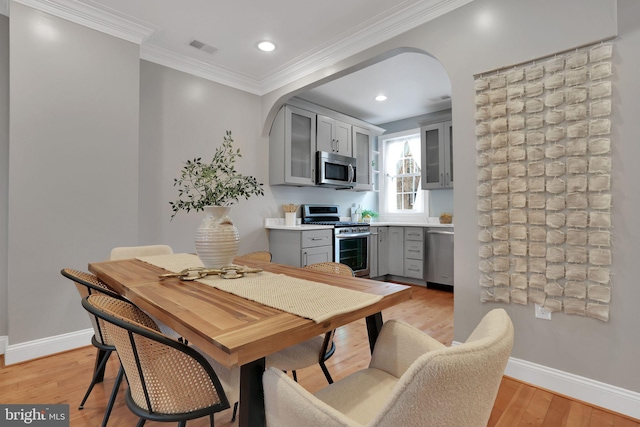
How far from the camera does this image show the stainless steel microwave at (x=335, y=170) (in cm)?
434

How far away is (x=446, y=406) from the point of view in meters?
0.62

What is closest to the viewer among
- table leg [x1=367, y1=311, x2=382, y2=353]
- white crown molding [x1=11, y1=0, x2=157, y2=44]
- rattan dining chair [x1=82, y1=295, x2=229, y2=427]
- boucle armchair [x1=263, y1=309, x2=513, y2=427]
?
boucle armchair [x1=263, y1=309, x2=513, y2=427]

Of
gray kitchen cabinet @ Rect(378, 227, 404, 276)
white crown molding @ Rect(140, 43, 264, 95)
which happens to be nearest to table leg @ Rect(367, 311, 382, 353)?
white crown molding @ Rect(140, 43, 264, 95)

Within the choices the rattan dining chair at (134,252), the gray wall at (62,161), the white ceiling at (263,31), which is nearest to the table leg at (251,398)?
the rattan dining chair at (134,252)

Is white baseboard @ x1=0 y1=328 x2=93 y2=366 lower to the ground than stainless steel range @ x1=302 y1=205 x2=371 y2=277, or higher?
lower

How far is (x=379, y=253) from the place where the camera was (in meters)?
4.82

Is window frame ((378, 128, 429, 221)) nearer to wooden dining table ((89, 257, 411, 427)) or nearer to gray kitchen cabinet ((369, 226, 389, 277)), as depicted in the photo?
gray kitchen cabinet ((369, 226, 389, 277))

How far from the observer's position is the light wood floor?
5.40ft

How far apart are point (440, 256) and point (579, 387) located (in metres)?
2.53

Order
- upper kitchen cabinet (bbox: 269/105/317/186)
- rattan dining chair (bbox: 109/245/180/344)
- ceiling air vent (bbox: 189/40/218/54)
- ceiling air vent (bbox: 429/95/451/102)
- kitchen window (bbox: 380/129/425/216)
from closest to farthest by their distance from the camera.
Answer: rattan dining chair (bbox: 109/245/180/344)
ceiling air vent (bbox: 189/40/218/54)
upper kitchen cabinet (bbox: 269/105/317/186)
ceiling air vent (bbox: 429/95/451/102)
kitchen window (bbox: 380/129/425/216)

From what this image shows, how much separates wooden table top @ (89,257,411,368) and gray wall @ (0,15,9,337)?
1599 mm

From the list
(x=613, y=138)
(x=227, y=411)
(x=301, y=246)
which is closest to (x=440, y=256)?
(x=301, y=246)

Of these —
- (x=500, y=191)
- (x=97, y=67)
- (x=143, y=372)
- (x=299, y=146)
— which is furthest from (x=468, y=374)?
(x=299, y=146)

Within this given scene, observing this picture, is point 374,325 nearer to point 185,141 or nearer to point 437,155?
point 185,141
